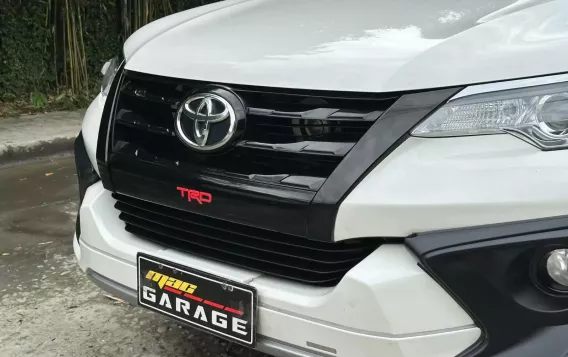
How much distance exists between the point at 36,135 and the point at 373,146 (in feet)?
16.0

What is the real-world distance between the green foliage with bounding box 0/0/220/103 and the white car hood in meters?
5.09

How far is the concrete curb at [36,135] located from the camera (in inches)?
214

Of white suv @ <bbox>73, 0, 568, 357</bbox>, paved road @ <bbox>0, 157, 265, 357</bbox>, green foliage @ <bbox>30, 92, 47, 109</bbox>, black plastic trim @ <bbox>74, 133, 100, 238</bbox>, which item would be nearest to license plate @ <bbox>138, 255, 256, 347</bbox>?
white suv @ <bbox>73, 0, 568, 357</bbox>

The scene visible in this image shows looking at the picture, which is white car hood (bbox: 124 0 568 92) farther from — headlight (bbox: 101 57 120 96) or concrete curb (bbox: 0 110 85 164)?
concrete curb (bbox: 0 110 85 164)

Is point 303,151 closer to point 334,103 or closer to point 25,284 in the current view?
point 334,103

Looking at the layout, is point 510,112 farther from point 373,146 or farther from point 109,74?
point 109,74

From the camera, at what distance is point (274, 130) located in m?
1.73

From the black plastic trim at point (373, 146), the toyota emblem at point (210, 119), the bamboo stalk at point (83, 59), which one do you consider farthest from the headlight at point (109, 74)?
the bamboo stalk at point (83, 59)

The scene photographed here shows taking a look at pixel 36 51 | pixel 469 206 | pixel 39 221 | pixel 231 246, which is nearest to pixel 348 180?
A: pixel 469 206

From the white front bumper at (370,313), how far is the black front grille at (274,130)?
0.29m

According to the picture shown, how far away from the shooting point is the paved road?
2580 mm

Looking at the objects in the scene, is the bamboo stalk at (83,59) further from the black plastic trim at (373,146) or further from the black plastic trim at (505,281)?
the black plastic trim at (505,281)

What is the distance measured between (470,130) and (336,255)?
1.52ft

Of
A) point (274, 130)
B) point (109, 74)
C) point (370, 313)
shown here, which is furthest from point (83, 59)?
point (370, 313)
